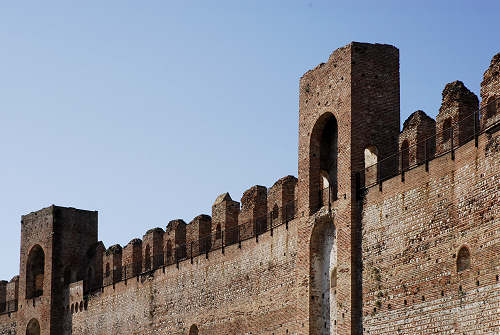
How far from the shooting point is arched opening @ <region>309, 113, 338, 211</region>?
25750mm

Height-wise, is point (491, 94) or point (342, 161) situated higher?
point (491, 94)

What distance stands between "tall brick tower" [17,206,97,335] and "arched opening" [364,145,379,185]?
1621cm

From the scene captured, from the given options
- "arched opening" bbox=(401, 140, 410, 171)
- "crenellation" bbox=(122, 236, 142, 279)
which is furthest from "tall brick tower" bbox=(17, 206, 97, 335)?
"arched opening" bbox=(401, 140, 410, 171)

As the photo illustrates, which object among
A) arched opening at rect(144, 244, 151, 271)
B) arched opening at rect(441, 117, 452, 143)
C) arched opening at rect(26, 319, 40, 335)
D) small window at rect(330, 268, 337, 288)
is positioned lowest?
small window at rect(330, 268, 337, 288)

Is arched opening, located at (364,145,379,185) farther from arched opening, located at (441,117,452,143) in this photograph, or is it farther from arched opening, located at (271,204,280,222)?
arched opening, located at (271,204,280,222)

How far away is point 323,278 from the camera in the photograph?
25.2 m

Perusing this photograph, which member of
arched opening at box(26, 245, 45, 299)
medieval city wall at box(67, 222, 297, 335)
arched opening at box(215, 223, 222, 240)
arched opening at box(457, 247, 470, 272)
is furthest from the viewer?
arched opening at box(26, 245, 45, 299)

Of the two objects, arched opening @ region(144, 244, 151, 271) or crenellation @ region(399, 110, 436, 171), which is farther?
arched opening @ region(144, 244, 151, 271)

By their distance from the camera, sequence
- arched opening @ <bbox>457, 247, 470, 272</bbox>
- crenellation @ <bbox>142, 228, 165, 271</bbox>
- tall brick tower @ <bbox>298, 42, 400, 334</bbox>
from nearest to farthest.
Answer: arched opening @ <bbox>457, 247, 470, 272</bbox>, tall brick tower @ <bbox>298, 42, 400, 334</bbox>, crenellation @ <bbox>142, 228, 165, 271</bbox>

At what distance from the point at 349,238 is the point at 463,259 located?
3.88 m

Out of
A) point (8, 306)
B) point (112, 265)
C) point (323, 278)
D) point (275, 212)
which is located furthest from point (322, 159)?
point (8, 306)

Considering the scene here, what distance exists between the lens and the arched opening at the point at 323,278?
2483 cm

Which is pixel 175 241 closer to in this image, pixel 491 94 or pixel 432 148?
pixel 432 148

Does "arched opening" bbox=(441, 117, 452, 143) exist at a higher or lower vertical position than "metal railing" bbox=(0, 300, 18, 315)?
higher
